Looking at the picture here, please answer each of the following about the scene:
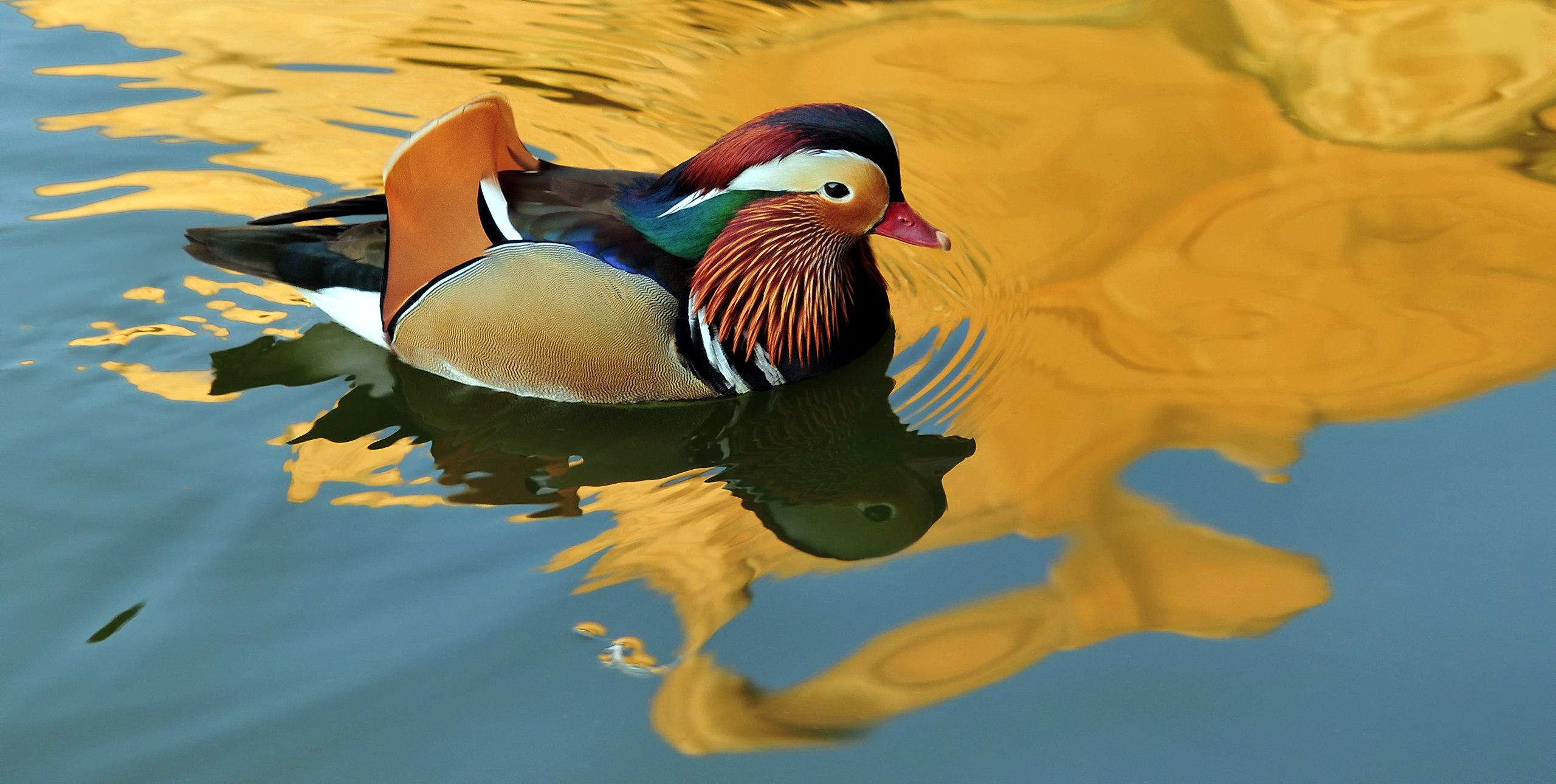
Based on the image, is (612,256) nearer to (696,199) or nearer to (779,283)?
(696,199)

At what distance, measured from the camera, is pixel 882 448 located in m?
3.94

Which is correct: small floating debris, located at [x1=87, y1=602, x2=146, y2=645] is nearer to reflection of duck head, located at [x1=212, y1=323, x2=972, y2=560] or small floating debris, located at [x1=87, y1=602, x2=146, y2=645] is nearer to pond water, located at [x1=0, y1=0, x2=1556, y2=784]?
pond water, located at [x1=0, y1=0, x2=1556, y2=784]

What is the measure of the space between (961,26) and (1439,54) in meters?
2.08

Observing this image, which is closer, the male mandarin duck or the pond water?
the pond water

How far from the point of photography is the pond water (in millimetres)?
2875

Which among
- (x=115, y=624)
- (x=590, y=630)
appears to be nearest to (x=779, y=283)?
(x=590, y=630)

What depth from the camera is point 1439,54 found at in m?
5.79

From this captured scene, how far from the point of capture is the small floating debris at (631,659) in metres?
2.96

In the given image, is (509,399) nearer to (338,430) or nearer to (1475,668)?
(338,430)

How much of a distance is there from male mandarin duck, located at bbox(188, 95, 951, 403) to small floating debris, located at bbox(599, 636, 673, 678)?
116 centimetres

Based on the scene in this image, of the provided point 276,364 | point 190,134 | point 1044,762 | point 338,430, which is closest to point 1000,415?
point 1044,762

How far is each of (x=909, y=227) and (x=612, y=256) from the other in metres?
0.89

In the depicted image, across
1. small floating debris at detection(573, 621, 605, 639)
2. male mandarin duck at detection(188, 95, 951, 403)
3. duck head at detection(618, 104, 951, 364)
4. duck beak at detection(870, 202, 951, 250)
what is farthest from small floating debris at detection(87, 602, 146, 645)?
duck beak at detection(870, 202, 951, 250)

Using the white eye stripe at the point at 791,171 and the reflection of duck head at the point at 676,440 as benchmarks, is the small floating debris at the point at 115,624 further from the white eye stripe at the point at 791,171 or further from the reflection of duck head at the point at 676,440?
the white eye stripe at the point at 791,171
